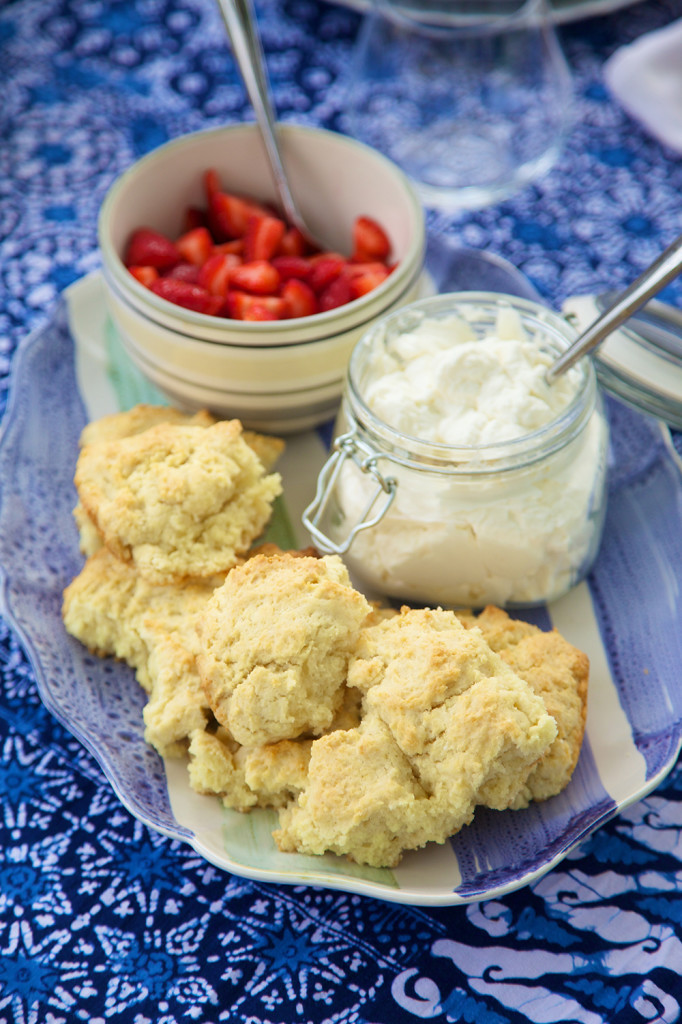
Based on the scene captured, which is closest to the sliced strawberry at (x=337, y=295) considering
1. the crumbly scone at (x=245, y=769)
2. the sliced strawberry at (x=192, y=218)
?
the sliced strawberry at (x=192, y=218)

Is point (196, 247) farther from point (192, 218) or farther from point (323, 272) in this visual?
point (323, 272)

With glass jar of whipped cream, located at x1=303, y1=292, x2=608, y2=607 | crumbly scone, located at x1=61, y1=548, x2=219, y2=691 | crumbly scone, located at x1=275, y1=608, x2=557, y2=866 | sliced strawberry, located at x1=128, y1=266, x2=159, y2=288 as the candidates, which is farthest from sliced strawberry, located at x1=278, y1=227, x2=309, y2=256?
crumbly scone, located at x1=275, y1=608, x2=557, y2=866

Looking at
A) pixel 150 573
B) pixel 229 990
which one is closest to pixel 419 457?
pixel 150 573

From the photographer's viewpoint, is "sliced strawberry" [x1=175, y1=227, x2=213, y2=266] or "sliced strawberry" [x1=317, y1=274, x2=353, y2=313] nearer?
"sliced strawberry" [x1=317, y1=274, x2=353, y2=313]

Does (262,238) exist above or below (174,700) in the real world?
above

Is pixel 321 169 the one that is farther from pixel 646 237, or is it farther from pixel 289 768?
pixel 289 768

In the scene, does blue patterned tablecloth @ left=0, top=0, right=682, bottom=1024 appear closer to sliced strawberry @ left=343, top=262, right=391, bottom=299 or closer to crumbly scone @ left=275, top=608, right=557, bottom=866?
crumbly scone @ left=275, top=608, right=557, bottom=866

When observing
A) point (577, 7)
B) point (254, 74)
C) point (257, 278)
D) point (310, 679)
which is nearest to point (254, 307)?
point (257, 278)
